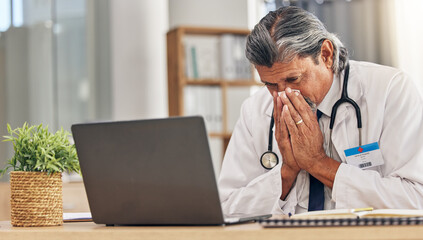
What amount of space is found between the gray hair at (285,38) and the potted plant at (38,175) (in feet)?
2.20

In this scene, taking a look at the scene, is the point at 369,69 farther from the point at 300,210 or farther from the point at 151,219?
the point at 151,219

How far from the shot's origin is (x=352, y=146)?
1917 mm

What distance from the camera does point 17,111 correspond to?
3959mm

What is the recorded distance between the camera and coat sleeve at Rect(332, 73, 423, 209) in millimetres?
1715

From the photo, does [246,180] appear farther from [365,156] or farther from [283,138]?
[365,156]

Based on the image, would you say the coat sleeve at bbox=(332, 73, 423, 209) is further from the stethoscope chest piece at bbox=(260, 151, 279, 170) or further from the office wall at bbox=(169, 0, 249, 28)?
the office wall at bbox=(169, 0, 249, 28)

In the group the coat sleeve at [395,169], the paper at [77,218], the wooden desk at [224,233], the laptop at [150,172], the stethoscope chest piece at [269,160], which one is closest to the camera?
the wooden desk at [224,233]

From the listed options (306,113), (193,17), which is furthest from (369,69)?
(193,17)

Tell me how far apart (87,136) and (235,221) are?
358mm

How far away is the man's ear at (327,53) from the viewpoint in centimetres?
198

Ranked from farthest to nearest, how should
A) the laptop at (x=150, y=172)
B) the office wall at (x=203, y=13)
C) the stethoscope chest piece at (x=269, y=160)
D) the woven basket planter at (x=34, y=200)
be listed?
the office wall at (x=203, y=13)
the stethoscope chest piece at (x=269, y=160)
the woven basket planter at (x=34, y=200)
the laptop at (x=150, y=172)

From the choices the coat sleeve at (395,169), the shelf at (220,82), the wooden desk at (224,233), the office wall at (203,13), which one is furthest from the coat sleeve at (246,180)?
the office wall at (203,13)

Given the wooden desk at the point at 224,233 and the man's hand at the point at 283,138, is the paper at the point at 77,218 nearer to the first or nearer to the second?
the wooden desk at the point at 224,233

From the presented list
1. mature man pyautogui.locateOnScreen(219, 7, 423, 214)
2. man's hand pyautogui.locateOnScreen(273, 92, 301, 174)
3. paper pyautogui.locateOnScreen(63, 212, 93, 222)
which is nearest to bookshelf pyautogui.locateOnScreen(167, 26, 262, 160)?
mature man pyautogui.locateOnScreen(219, 7, 423, 214)
